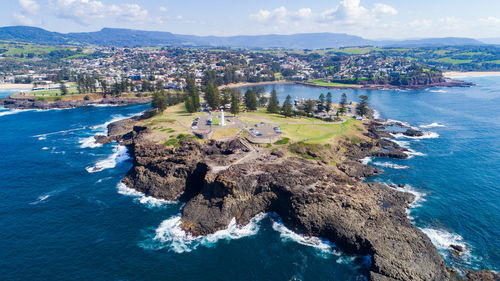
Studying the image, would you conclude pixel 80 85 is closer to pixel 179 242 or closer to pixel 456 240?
pixel 179 242

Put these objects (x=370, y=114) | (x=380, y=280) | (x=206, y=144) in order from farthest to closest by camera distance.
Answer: (x=370, y=114)
(x=206, y=144)
(x=380, y=280)

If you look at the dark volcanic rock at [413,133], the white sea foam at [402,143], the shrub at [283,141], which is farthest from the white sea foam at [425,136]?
the shrub at [283,141]

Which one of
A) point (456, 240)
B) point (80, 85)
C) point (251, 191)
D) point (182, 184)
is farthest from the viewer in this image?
point (80, 85)

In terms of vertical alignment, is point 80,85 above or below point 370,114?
above

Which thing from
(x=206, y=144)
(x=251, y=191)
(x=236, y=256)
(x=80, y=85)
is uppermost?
(x=80, y=85)

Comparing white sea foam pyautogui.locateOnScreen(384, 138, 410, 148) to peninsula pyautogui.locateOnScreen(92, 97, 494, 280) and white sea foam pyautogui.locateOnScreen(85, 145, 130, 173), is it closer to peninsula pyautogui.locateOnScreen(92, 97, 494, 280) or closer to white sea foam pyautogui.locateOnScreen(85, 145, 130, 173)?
peninsula pyautogui.locateOnScreen(92, 97, 494, 280)

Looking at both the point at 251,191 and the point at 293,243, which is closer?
the point at 293,243

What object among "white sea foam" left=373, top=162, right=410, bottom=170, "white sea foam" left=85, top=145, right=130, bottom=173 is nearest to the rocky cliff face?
"white sea foam" left=373, top=162, right=410, bottom=170

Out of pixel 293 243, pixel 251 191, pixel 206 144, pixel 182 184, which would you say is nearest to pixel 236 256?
pixel 293 243
